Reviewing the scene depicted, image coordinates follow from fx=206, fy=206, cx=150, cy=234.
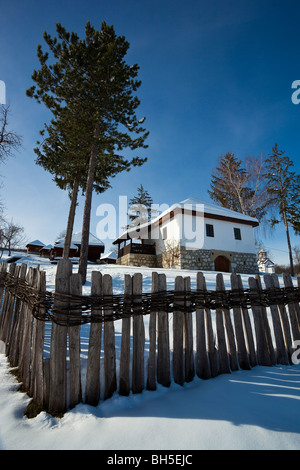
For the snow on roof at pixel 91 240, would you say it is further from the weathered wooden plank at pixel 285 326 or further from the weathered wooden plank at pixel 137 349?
the weathered wooden plank at pixel 137 349

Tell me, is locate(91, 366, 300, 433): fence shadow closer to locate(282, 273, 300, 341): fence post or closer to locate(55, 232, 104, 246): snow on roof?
locate(282, 273, 300, 341): fence post

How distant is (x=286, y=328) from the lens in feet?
10.6

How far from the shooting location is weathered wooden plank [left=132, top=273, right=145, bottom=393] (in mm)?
2171

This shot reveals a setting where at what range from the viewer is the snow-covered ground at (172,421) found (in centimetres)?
150

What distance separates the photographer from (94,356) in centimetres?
206

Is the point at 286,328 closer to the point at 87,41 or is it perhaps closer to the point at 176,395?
the point at 176,395

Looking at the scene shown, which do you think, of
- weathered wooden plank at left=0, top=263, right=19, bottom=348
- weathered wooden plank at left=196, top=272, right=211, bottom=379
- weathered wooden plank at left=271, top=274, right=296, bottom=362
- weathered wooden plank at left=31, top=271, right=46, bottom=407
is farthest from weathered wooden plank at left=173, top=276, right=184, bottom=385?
weathered wooden plank at left=0, top=263, right=19, bottom=348

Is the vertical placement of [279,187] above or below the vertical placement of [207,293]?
above

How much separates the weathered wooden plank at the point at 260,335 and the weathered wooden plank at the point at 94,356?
2218 millimetres

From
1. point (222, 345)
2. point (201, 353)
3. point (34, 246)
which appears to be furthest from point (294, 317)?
point (34, 246)

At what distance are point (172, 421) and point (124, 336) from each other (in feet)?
2.66
